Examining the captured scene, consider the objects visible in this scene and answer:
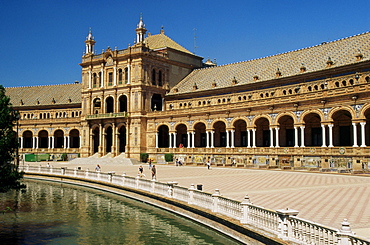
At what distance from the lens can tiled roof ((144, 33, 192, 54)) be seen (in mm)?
73131

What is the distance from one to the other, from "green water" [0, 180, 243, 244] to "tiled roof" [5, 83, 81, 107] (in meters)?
56.4

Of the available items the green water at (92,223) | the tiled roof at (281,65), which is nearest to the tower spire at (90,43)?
the tiled roof at (281,65)

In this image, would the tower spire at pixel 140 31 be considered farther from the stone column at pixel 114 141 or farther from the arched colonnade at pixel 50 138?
the arched colonnade at pixel 50 138

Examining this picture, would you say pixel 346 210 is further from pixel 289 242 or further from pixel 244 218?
pixel 289 242

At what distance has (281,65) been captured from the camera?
56.6m

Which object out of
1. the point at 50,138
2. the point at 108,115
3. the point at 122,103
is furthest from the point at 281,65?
the point at 50,138

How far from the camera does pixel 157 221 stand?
66.7 feet

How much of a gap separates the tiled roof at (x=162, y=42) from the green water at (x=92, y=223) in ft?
158

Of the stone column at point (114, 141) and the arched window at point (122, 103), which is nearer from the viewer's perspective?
the stone column at point (114, 141)

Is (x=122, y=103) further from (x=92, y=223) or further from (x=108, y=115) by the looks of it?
(x=92, y=223)

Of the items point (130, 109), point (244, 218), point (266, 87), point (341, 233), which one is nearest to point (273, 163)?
point (266, 87)

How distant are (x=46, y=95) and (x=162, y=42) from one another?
96.2 feet

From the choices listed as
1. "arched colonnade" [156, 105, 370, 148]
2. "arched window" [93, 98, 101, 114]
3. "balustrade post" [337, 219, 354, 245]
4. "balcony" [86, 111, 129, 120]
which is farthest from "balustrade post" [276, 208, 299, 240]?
"arched window" [93, 98, 101, 114]

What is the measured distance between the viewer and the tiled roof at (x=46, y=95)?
272ft
